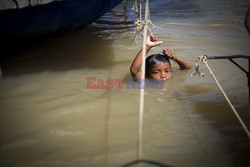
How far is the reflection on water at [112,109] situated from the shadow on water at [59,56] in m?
0.02

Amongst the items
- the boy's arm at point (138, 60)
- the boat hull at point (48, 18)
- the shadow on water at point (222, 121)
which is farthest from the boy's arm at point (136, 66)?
the boat hull at point (48, 18)

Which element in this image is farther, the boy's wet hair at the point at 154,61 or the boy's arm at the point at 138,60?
the boy's wet hair at the point at 154,61

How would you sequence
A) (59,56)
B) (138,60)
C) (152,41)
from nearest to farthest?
(152,41) < (138,60) < (59,56)

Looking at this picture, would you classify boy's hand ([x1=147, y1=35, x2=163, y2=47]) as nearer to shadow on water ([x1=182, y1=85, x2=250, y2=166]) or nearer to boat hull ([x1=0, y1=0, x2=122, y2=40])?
shadow on water ([x1=182, y1=85, x2=250, y2=166])

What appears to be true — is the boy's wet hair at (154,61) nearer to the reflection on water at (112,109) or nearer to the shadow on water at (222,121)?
the reflection on water at (112,109)

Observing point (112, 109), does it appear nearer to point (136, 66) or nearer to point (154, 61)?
point (136, 66)

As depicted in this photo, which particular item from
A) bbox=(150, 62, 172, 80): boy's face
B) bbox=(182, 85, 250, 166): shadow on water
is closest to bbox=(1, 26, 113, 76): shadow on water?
bbox=(150, 62, 172, 80): boy's face

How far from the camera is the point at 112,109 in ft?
9.66

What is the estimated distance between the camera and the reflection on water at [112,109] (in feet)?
7.13

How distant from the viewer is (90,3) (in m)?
5.27

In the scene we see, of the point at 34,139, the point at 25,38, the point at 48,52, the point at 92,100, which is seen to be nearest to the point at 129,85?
the point at 92,100

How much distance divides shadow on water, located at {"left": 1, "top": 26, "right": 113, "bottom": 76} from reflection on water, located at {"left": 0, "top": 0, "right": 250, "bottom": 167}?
19mm

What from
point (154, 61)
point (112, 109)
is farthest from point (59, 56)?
point (112, 109)

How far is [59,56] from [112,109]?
2.39 metres
